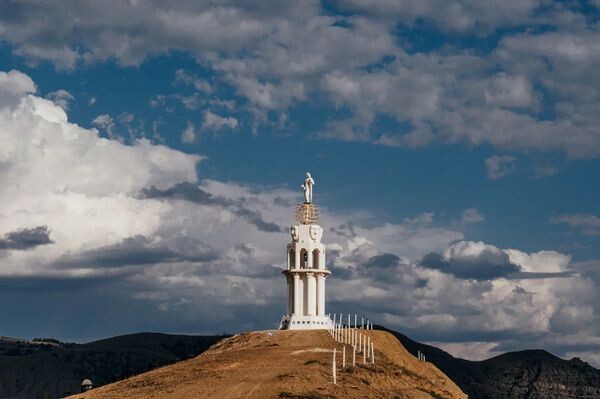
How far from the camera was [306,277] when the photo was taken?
108438mm

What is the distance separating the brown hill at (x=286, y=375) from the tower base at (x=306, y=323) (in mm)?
4238

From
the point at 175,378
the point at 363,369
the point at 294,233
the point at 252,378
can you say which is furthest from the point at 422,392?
the point at 294,233

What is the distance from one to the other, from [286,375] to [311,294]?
25.4m

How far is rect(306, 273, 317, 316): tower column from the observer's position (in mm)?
108188

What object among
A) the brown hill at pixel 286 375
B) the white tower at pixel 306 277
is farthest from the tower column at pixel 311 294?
the brown hill at pixel 286 375

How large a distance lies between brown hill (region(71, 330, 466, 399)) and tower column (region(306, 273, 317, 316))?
4934 millimetres

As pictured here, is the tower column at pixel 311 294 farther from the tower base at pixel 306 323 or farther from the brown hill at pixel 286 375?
the brown hill at pixel 286 375

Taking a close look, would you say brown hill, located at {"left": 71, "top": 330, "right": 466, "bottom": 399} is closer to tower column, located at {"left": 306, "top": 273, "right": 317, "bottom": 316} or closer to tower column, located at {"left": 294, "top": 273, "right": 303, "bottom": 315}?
tower column, located at {"left": 306, "top": 273, "right": 317, "bottom": 316}

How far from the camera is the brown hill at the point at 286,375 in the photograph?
81188 millimetres

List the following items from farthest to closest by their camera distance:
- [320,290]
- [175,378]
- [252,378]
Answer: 1. [320,290]
2. [175,378]
3. [252,378]

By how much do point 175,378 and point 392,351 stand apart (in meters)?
21.3

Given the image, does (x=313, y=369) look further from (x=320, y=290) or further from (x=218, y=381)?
(x=320, y=290)

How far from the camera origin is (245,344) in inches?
4001

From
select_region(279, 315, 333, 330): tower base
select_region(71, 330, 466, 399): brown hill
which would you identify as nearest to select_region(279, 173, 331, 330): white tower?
select_region(279, 315, 333, 330): tower base
